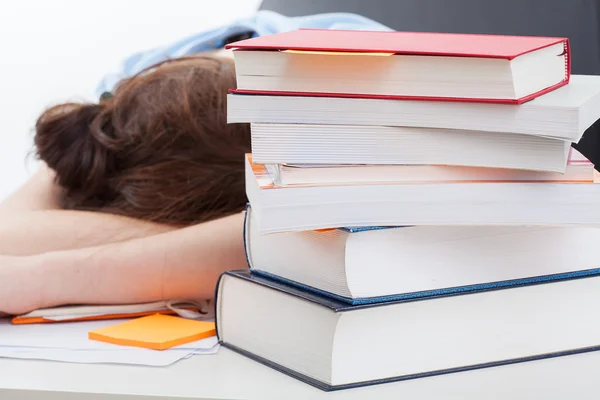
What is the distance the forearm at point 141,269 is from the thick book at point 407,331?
4.6 inches

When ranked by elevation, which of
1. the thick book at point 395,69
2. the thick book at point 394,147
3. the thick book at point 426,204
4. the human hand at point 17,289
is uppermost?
the thick book at point 395,69

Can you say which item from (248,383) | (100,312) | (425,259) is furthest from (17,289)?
(425,259)

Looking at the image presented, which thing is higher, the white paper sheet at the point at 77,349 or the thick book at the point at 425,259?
the thick book at the point at 425,259

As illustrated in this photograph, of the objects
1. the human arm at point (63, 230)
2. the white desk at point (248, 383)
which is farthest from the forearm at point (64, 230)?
the white desk at point (248, 383)

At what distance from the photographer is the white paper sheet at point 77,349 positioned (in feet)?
1.89

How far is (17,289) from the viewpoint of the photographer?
0.69 metres

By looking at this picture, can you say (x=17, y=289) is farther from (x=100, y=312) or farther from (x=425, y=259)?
(x=425, y=259)

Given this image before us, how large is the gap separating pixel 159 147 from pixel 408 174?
50 centimetres

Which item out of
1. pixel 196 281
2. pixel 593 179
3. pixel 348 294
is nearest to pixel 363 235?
pixel 348 294

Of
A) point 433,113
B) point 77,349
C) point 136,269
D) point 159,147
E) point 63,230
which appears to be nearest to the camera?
point 433,113

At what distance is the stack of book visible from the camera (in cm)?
49

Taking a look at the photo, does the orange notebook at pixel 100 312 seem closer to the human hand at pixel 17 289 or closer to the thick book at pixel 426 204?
the human hand at pixel 17 289

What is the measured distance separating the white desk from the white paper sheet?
14mm

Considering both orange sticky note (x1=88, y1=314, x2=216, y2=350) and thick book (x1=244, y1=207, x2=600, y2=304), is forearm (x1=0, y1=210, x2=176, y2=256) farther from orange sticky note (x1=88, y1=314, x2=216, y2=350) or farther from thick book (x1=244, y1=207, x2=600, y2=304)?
thick book (x1=244, y1=207, x2=600, y2=304)
